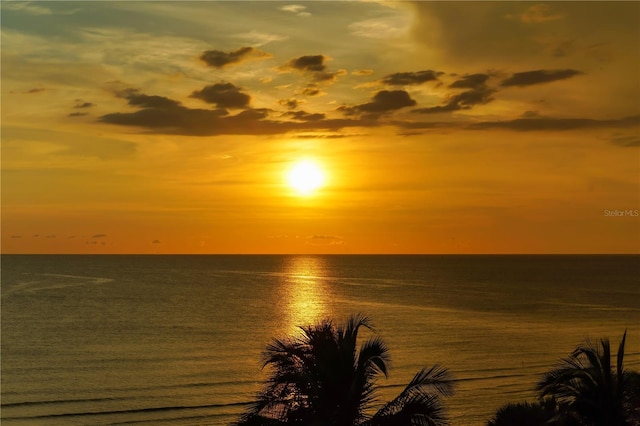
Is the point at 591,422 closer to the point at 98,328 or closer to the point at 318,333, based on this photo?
the point at 318,333

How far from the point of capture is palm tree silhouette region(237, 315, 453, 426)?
17.5m

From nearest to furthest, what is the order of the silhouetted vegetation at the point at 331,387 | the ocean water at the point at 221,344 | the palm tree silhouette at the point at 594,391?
the silhouetted vegetation at the point at 331,387, the palm tree silhouette at the point at 594,391, the ocean water at the point at 221,344

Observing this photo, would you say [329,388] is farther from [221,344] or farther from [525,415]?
[221,344]

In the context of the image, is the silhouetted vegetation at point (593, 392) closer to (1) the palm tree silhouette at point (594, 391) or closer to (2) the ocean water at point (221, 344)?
(1) the palm tree silhouette at point (594, 391)

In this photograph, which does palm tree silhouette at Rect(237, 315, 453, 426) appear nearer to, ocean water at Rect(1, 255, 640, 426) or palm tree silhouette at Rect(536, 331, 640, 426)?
palm tree silhouette at Rect(536, 331, 640, 426)

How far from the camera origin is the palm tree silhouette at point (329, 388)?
691 inches

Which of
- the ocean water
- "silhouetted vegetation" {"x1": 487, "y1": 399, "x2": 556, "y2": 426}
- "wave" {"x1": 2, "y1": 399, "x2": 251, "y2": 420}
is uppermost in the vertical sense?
the ocean water

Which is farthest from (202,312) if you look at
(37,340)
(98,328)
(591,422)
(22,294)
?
(591,422)

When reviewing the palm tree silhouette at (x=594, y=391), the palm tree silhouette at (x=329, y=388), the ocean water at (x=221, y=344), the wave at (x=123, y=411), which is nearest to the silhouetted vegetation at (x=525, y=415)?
the palm tree silhouette at (x=594, y=391)

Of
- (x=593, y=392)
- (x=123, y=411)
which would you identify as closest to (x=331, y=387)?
(x=593, y=392)

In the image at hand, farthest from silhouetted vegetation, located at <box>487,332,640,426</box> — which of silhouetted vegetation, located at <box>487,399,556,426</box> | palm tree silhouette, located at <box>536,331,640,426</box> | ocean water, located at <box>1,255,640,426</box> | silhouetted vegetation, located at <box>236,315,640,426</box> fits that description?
ocean water, located at <box>1,255,640,426</box>

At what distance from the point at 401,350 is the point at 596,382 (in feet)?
217

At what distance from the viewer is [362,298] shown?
7077 inches

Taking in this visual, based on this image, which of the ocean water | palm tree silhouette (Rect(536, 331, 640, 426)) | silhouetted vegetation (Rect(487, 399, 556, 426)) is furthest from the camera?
the ocean water
